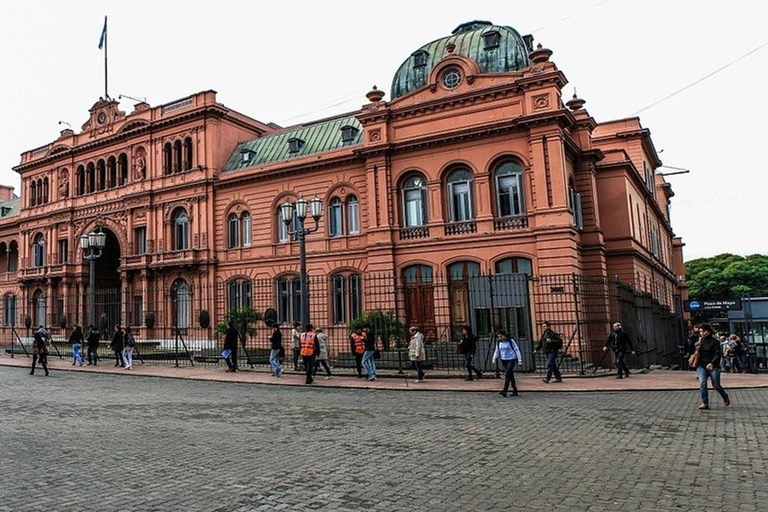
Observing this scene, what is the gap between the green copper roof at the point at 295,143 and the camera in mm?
32625

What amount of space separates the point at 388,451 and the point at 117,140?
36.6 meters

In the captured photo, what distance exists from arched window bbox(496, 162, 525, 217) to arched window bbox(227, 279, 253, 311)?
15009 mm

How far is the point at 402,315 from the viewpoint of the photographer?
26.9 metres

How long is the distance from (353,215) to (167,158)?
14.0 meters

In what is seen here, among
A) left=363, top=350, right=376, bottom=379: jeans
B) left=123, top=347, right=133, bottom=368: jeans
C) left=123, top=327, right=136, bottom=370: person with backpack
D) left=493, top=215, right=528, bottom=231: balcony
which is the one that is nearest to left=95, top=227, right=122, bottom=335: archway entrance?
left=123, top=327, right=136, bottom=370: person with backpack

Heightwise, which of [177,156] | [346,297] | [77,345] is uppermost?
[177,156]

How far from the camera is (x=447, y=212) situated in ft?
88.9

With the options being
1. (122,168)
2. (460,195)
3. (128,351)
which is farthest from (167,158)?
(460,195)

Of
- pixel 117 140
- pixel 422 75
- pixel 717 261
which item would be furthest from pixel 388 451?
pixel 717 261

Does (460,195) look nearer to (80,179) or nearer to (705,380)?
(705,380)

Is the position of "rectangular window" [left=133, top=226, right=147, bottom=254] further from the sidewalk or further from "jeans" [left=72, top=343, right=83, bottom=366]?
the sidewalk

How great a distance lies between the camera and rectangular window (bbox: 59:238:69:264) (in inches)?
1602

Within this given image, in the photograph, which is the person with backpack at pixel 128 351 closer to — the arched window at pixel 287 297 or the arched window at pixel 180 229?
the arched window at pixel 287 297

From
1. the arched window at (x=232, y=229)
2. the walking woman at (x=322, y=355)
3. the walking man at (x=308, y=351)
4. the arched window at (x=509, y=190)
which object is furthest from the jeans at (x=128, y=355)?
the arched window at (x=509, y=190)
